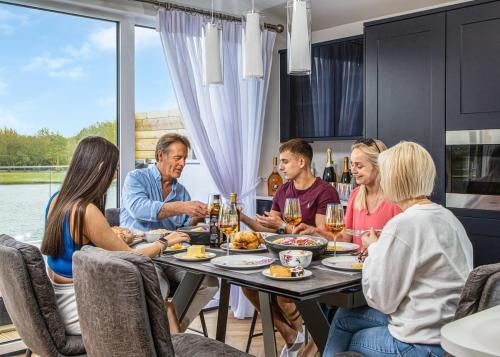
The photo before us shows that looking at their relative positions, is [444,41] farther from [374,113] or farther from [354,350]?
[354,350]

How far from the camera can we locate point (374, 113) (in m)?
3.76

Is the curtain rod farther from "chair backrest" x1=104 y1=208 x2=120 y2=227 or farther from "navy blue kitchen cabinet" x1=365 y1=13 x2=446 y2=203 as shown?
"chair backrest" x1=104 y1=208 x2=120 y2=227

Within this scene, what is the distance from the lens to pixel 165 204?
2.92 metres

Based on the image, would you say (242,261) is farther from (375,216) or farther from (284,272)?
(375,216)

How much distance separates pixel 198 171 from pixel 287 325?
1.72 meters

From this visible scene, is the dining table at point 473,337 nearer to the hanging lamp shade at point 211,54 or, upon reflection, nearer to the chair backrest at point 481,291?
the chair backrest at point 481,291

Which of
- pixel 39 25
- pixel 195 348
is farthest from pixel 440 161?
pixel 39 25

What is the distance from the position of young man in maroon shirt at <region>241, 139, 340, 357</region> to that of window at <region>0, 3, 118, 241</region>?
1.36 metres

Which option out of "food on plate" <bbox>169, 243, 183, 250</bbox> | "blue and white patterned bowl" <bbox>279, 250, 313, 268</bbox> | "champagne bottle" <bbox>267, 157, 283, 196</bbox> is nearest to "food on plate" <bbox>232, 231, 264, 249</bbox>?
"food on plate" <bbox>169, 243, 183, 250</bbox>

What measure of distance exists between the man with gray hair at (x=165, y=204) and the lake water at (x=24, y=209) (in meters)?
0.73

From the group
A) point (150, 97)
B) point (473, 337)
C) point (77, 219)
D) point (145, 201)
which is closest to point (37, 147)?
point (150, 97)

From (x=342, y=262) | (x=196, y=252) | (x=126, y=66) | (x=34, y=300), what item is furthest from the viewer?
(x=126, y=66)

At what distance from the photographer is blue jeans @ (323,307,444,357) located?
5.57ft

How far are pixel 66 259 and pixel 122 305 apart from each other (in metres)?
0.63
